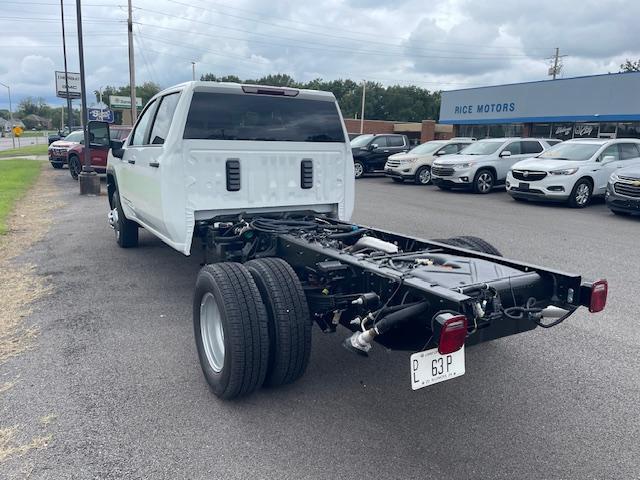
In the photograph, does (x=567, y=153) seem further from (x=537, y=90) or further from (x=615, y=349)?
(x=537, y=90)

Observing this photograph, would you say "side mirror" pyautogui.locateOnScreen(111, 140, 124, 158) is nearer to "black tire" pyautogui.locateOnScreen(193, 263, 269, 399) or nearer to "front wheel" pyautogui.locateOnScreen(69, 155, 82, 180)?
"black tire" pyautogui.locateOnScreen(193, 263, 269, 399)

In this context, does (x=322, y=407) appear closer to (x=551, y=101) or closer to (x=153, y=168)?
(x=153, y=168)

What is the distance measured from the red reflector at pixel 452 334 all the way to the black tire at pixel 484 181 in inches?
559

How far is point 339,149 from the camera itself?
5.68 meters

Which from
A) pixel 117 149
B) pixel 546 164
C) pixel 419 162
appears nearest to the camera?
pixel 117 149

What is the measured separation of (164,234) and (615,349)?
4.28 m

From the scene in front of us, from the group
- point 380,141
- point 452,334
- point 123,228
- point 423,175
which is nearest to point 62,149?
point 380,141

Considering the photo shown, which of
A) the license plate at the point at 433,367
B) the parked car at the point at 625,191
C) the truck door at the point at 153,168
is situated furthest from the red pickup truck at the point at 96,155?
the license plate at the point at 433,367

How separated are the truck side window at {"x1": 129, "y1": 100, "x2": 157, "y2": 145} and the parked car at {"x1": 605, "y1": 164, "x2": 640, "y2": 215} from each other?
9857mm

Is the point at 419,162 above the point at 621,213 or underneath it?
above

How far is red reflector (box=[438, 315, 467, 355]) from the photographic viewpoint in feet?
8.17

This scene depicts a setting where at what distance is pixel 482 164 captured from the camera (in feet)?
52.7

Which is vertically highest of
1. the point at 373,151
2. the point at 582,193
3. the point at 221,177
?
the point at 373,151

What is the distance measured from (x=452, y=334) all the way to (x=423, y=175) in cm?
1666
